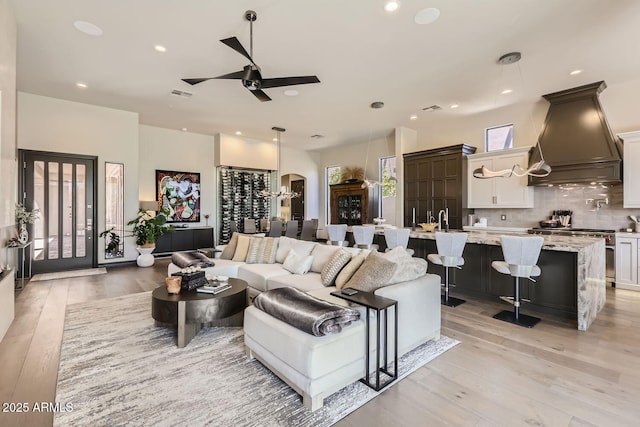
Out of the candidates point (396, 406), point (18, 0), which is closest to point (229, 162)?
point (18, 0)

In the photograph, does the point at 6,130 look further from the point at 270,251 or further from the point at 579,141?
the point at 579,141

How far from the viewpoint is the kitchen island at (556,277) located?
327 centimetres

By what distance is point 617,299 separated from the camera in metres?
4.37

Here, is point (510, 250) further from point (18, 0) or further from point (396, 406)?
point (18, 0)

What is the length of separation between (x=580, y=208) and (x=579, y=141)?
4.10ft

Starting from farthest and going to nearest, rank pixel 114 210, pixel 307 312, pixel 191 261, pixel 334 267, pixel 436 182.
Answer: pixel 436 182
pixel 114 210
pixel 191 261
pixel 334 267
pixel 307 312

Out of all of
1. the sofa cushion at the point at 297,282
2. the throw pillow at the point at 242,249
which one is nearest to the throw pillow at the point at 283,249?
the throw pillow at the point at 242,249

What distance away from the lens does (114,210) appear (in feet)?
22.1

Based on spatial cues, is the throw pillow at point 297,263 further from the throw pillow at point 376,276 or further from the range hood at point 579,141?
the range hood at point 579,141

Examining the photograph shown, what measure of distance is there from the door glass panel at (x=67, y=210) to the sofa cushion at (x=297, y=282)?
510 cm

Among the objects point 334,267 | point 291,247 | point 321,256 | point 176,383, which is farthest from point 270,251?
point 176,383

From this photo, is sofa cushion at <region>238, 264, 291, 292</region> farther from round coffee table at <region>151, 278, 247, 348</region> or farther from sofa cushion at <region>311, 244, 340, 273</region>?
round coffee table at <region>151, 278, 247, 348</region>

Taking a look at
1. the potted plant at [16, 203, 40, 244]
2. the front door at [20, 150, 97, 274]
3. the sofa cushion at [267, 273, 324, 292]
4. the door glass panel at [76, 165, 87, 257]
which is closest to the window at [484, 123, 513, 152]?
the sofa cushion at [267, 273, 324, 292]

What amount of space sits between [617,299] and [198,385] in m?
5.58
